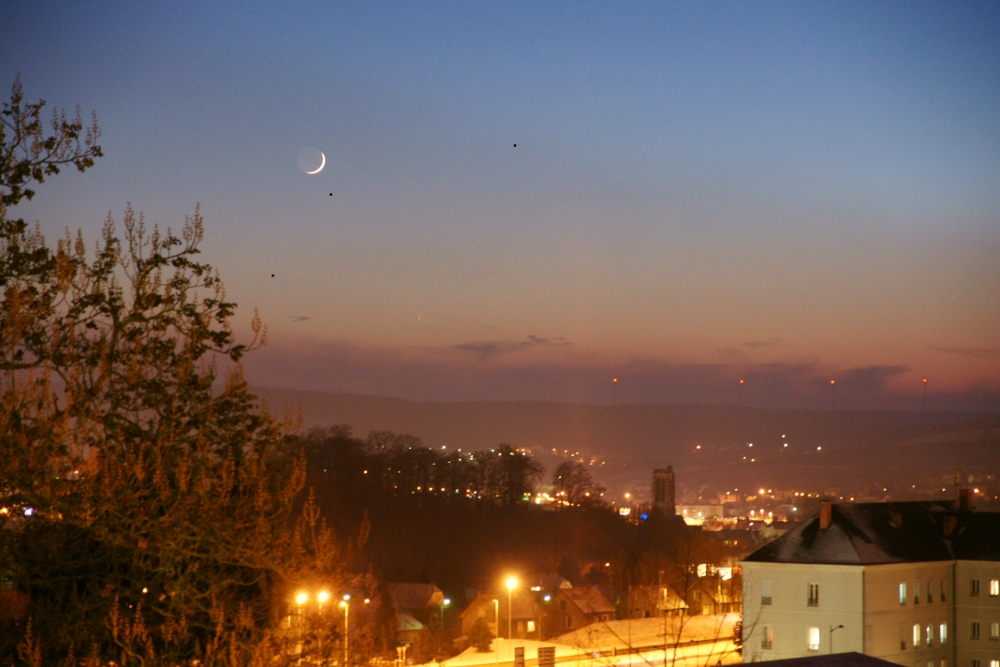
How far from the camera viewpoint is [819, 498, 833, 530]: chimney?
98.5 feet

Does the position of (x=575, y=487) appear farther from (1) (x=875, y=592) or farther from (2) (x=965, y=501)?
(1) (x=875, y=592)

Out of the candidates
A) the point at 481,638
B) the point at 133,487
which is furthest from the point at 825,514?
the point at 133,487

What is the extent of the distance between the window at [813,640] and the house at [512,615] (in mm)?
22718

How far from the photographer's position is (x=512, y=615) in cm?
5272

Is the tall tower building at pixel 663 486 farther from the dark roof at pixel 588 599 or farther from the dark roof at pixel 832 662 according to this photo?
the dark roof at pixel 832 662

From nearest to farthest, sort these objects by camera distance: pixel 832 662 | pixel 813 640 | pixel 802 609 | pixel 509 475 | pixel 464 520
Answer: pixel 832 662 < pixel 813 640 < pixel 802 609 < pixel 464 520 < pixel 509 475

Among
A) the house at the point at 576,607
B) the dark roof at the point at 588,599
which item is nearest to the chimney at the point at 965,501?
the house at the point at 576,607

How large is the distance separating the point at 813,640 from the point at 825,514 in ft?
12.7

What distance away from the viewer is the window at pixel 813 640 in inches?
1104

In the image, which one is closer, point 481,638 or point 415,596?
point 481,638

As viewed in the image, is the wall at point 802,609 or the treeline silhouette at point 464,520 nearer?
the wall at point 802,609

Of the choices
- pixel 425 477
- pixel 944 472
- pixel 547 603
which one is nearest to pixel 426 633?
pixel 547 603

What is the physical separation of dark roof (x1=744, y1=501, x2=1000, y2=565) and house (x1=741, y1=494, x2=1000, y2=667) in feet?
0.13

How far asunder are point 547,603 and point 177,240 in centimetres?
4905
